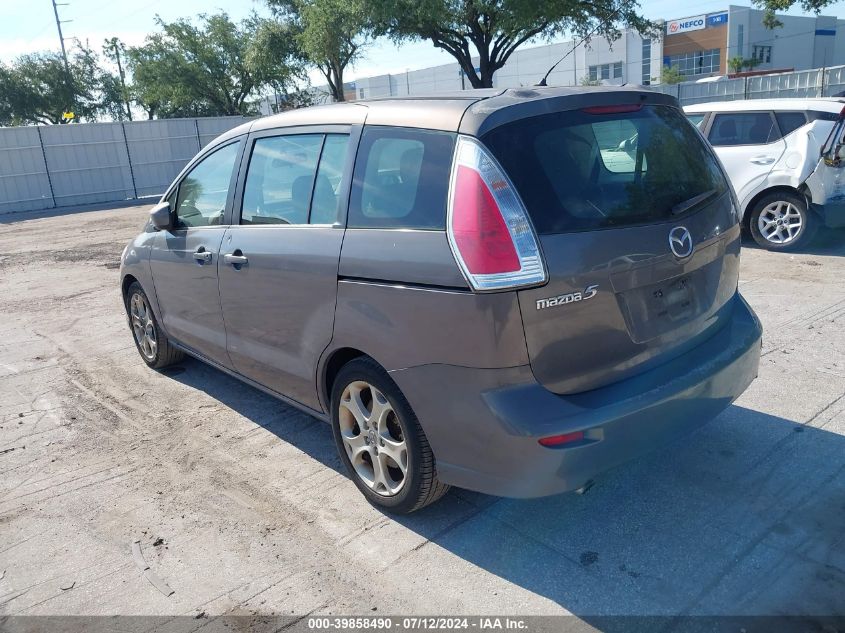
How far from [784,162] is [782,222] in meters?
0.72

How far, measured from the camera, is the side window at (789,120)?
8.20 metres

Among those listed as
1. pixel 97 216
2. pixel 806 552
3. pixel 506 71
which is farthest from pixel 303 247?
pixel 506 71

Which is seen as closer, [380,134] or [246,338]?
[380,134]

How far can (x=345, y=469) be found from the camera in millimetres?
3811

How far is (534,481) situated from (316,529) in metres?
1.22

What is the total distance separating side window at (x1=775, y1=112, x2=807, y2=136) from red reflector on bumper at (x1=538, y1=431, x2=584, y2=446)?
7354 millimetres

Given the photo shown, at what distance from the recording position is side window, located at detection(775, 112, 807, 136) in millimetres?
8195

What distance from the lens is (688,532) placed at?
304 centimetres

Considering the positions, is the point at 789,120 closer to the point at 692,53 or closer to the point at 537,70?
the point at 537,70

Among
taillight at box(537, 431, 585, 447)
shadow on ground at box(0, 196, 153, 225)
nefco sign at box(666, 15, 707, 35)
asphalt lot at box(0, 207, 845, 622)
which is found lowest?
shadow on ground at box(0, 196, 153, 225)

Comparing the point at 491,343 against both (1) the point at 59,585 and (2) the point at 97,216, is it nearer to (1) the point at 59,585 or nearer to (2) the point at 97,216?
(1) the point at 59,585

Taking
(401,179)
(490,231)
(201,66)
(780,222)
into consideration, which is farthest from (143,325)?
(201,66)

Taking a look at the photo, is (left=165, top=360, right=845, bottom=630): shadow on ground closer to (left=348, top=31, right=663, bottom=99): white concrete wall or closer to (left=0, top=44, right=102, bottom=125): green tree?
(left=0, top=44, right=102, bottom=125): green tree

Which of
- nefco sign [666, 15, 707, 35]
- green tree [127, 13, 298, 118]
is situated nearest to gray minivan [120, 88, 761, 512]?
green tree [127, 13, 298, 118]
